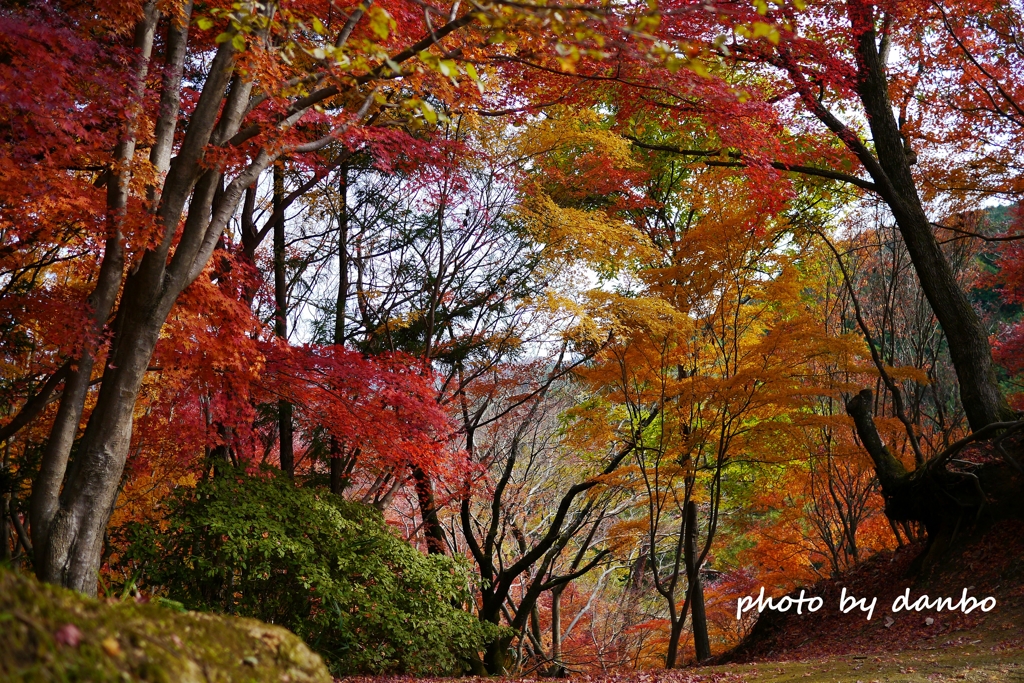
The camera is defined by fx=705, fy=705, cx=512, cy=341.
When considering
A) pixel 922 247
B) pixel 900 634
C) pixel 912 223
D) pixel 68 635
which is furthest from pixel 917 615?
pixel 68 635

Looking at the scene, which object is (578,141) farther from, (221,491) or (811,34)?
(221,491)

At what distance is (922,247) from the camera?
8.22m

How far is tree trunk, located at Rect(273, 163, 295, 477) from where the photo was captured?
8.70 metres

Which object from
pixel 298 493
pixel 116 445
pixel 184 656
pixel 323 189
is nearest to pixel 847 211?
pixel 323 189

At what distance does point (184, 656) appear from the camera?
134cm

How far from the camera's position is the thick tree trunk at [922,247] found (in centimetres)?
777

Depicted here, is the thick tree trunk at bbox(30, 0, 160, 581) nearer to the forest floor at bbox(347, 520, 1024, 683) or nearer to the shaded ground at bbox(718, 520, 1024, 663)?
the forest floor at bbox(347, 520, 1024, 683)

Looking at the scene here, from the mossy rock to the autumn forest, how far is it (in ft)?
6.38

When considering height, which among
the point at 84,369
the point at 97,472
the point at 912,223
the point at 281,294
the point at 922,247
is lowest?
the point at 97,472

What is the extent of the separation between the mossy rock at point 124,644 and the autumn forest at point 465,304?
194 centimetres

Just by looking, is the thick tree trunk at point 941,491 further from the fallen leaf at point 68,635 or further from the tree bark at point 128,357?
the fallen leaf at point 68,635

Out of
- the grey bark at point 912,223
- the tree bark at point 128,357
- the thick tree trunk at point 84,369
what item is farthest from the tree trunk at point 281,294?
the grey bark at point 912,223

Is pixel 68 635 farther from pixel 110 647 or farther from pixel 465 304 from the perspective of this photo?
pixel 465 304

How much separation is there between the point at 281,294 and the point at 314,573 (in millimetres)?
3775
